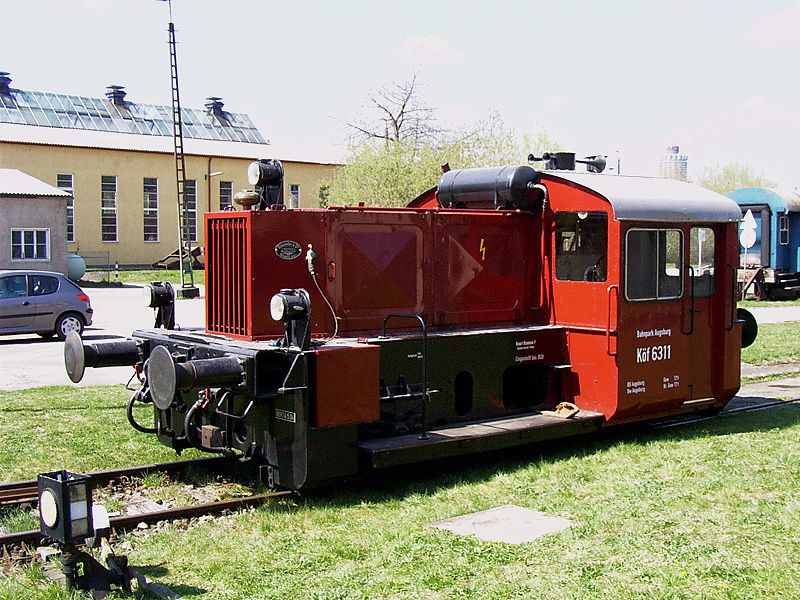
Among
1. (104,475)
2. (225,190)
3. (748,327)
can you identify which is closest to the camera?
(104,475)

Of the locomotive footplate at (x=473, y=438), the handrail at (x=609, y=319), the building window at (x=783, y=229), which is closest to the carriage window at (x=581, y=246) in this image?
the handrail at (x=609, y=319)

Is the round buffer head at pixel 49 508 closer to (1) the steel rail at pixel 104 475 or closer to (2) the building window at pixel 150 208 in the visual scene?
(1) the steel rail at pixel 104 475

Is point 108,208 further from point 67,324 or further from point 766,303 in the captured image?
point 766,303

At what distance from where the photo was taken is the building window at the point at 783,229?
3195 centimetres

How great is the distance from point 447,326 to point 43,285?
1320cm

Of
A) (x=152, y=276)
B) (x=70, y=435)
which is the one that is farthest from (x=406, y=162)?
(x=70, y=435)

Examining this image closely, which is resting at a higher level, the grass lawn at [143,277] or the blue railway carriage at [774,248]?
the blue railway carriage at [774,248]

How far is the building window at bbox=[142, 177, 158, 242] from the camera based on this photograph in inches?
2015

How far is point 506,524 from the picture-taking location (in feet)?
22.6

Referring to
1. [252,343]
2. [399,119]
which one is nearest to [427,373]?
[252,343]

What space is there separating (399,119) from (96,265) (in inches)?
693

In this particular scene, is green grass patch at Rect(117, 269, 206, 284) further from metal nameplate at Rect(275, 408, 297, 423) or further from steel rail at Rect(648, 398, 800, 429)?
metal nameplate at Rect(275, 408, 297, 423)

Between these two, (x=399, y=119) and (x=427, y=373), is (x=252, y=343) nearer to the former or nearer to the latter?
(x=427, y=373)

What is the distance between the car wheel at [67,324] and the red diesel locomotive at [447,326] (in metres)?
11.7
